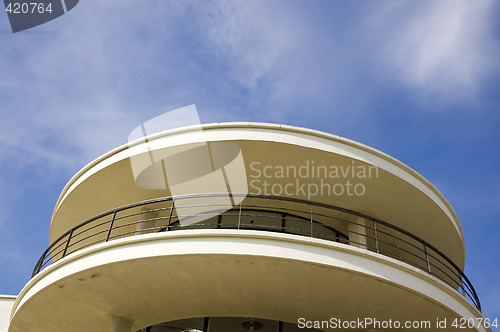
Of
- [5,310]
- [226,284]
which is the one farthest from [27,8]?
[226,284]

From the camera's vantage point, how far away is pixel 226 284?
33.1 ft

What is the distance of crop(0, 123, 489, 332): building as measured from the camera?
9555mm

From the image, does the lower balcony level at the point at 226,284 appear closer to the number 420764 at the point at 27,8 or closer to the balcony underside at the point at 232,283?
the balcony underside at the point at 232,283

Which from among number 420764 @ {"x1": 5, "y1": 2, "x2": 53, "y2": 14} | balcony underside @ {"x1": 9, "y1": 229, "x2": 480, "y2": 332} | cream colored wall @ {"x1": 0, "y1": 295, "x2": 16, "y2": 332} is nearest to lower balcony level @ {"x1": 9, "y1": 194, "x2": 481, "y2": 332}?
balcony underside @ {"x1": 9, "y1": 229, "x2": 480, "y2": 332}

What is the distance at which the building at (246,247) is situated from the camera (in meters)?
9.55

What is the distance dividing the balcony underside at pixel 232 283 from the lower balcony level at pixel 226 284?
21mm

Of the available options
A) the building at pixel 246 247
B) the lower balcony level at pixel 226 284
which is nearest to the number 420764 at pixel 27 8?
the building at pixel 246 247

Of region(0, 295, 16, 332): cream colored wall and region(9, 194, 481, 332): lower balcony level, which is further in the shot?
region(0, 295, 16, 332): cream colored wall

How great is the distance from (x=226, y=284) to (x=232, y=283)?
140 mm

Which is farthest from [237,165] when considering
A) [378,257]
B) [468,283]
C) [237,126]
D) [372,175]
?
[468,283]

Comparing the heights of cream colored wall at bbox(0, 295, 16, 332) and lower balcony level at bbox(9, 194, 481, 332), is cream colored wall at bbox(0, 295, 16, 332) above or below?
above

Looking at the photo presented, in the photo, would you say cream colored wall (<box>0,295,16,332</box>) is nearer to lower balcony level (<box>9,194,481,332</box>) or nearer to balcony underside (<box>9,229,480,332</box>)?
lower balcony level (<box>9,194,481,332</box>)

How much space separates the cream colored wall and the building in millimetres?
3734

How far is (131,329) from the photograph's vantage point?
1191 centimetres
